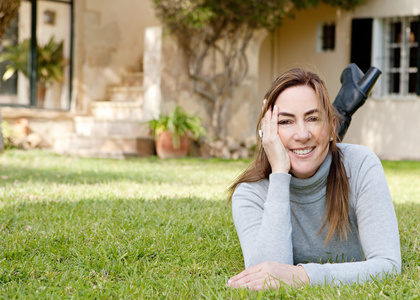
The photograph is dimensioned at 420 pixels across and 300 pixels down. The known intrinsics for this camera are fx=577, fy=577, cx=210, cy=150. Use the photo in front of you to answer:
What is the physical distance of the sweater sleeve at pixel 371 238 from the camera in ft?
7.00

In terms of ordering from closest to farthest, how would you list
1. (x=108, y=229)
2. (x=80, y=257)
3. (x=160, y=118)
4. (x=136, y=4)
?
1. (x=80, y=257)
2. (x=108, y=229)
3. (x=160, y=118)
4. (x=136, y=4)

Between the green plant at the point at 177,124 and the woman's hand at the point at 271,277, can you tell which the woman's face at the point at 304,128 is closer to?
the woman's hand at the point at 271,277

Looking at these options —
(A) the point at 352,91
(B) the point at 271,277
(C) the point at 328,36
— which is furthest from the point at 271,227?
(C) the point at 328,36

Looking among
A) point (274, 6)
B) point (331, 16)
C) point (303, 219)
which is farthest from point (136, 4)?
point (303, 219)

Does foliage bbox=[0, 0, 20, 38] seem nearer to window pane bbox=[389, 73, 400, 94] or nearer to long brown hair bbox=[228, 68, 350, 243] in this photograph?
long brown hair bbox=[228, 68, 350, 243]

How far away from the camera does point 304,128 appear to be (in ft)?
7.32

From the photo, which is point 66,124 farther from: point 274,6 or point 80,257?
point 80,257

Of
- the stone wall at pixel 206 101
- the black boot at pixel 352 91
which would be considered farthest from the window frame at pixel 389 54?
the black boot at pixel 352 91

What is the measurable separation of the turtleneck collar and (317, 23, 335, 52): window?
1124 cm

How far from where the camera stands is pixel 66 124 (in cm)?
1052

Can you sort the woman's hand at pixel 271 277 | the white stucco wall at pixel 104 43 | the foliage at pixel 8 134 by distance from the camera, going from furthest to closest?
the white stucco wall at pixel 104 43 < the foliage at pixel 8 134 < the woman's hand at pixel 271 277

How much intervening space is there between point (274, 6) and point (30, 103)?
479cm

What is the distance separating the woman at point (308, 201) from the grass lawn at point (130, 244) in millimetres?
104

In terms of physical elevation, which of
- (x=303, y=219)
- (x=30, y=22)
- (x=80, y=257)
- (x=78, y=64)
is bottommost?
(x=80, y=257)
